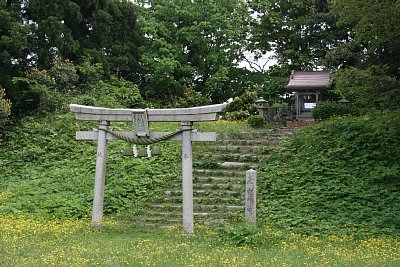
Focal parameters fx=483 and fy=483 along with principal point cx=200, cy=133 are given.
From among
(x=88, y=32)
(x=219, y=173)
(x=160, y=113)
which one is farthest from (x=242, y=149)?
(x=88, y=32)

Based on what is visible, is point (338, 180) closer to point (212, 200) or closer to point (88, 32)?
point (212, 200)

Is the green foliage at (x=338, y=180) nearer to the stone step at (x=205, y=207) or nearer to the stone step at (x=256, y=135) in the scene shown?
the stone step at (x=205, y=207)

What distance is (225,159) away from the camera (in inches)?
679

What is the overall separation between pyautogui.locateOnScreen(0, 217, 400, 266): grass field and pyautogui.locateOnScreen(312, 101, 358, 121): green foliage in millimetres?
11138

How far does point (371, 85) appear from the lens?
38.7 feet

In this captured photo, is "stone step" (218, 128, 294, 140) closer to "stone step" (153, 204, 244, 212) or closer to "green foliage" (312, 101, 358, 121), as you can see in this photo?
"green foliage" (312, 101, 358, 121)

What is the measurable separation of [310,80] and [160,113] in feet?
44.5

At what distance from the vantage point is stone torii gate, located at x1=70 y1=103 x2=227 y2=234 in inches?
451

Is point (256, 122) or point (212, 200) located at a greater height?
point (256, 122)

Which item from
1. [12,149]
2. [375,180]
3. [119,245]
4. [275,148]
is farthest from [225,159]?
[12,149]

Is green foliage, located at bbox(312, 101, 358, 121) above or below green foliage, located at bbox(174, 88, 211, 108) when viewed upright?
below

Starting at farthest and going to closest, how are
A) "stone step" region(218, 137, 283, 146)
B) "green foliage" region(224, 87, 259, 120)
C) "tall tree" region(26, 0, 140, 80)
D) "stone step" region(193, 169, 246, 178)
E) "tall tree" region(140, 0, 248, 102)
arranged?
"tall tree" region(140, 0, 248, 102) → "green foliage" region(224, 87, 259, 120) → "tall tree" region(26, 0, 140, 80) → "stone step" region(218, 137, 283, 146) → "stone step" region(193, 169, 246, 178)

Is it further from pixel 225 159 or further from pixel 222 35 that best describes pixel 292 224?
pixel 222 35

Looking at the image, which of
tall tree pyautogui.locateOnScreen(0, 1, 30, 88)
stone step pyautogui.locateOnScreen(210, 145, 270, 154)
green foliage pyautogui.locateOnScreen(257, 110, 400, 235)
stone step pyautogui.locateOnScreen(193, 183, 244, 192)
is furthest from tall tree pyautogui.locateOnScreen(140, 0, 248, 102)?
stone step pyautogui.locateOnScreen(193, 183, 244, 192)
